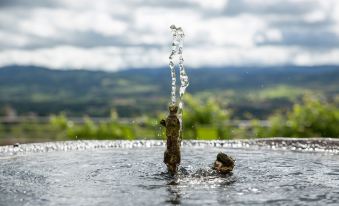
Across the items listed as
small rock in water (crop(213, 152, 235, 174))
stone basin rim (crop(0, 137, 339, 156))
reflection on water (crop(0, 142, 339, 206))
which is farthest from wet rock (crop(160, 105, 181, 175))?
stone basin rim (crop(0, 137, 339, 156))

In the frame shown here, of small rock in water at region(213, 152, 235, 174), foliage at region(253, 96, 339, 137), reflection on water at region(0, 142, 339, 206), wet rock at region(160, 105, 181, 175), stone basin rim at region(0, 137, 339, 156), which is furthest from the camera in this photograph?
foliage at region(253, 96, 339, 137)

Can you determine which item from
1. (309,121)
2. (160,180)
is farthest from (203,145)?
(309,121)

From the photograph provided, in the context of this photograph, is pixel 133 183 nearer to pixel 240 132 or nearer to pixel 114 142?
pixel 114 142

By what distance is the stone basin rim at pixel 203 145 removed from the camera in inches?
572

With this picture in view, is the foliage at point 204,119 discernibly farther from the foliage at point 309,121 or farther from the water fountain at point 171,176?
the water fountain at point 171,176

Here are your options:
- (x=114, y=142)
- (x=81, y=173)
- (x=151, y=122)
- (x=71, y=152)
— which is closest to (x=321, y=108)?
(x=151, y=122)

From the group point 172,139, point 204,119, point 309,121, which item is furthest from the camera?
point 204,119

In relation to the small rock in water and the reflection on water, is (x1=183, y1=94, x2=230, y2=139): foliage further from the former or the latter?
the small rock in water

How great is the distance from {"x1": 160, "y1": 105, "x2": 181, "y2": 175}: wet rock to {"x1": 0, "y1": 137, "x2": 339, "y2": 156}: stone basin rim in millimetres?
4890

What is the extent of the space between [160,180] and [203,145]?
225 inches

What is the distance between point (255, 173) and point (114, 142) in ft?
20.4

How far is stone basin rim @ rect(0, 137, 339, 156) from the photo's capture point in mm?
14523

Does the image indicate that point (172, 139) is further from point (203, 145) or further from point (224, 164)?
point (203, 145)

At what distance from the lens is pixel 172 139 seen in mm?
10414
